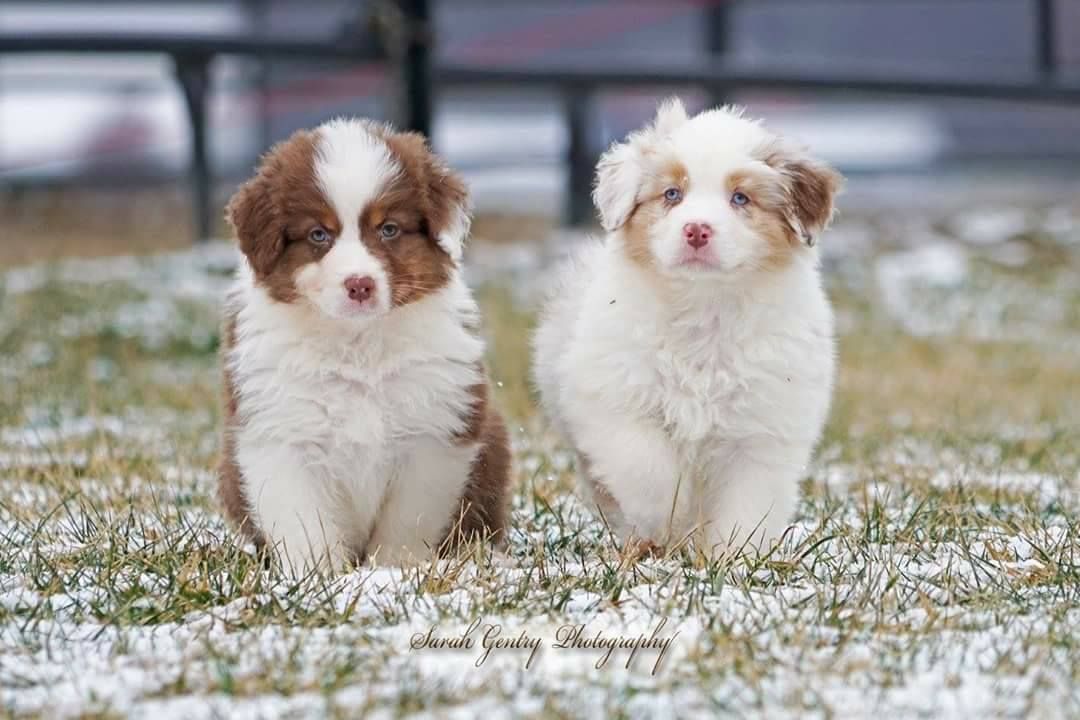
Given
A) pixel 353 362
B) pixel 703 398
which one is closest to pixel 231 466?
pixel 353 362

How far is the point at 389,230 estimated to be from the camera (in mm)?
3447

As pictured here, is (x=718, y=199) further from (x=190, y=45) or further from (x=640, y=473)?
(x=190, y=45)

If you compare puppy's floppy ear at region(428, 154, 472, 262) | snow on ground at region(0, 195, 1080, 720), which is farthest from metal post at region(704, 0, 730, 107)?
puppy's floppy ear at region(428, 154, 472, 262)

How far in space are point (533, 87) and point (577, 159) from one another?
3.25 feet

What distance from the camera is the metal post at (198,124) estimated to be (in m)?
8.24

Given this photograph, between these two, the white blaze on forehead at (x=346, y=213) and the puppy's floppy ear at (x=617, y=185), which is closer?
the white blaze on forehead at (x=346, y=213)

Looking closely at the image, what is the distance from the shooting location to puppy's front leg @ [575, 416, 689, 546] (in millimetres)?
3584

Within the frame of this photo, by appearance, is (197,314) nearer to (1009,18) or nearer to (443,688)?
(443,688)

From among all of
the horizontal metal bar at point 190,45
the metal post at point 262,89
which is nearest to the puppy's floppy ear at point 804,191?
the horizontal metal bar at point 190,45

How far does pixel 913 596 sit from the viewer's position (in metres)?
3.09

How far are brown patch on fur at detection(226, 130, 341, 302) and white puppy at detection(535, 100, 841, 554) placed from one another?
75 cm

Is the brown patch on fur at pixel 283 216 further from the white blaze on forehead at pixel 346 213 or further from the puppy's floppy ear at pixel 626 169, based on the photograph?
the puppy's floppy ear at pixel 626 169

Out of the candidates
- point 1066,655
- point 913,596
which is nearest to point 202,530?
point 913,596

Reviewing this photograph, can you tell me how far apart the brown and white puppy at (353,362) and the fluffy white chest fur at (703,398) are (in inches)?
12.6
